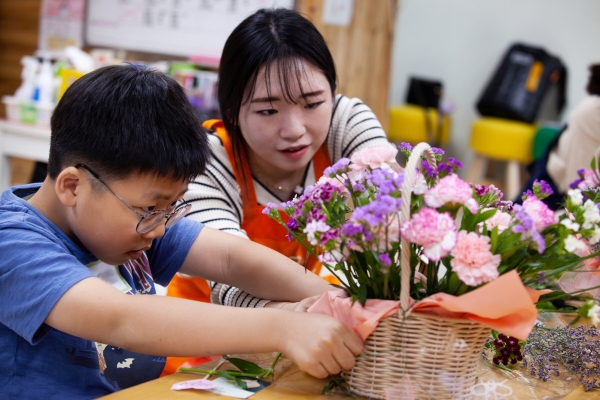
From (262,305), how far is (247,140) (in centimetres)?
44

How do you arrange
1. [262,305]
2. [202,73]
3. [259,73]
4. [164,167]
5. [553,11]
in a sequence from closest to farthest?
1. [164,167]
2. [262,305]
3. [259,73]
4. [202,73]
5. [553,11]

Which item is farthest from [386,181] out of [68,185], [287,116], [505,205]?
[287,116]

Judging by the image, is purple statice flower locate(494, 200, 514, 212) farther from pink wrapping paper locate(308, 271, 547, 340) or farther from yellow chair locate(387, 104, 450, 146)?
yellow chair locate(387, 104, 450, 146)

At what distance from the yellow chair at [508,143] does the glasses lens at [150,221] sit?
4.32 metres

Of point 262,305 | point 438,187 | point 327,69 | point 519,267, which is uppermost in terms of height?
point 327,69

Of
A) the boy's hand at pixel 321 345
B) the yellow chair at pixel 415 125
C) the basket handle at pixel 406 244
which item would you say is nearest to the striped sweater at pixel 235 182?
the boy's hand at pixel 321 345

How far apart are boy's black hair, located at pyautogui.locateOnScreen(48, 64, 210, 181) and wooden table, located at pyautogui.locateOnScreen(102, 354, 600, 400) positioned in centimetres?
32

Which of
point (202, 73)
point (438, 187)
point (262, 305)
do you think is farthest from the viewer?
point (202, 73)

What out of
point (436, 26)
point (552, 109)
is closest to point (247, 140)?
point (552, 109)

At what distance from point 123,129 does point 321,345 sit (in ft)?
1.51

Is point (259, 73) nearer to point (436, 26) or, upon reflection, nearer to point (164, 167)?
point (164, 167)

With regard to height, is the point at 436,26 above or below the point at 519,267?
above

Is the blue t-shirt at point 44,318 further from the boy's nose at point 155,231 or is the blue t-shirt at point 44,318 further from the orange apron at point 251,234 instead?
the orange apron at point 251,234

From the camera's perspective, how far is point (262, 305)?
4.19 feet
